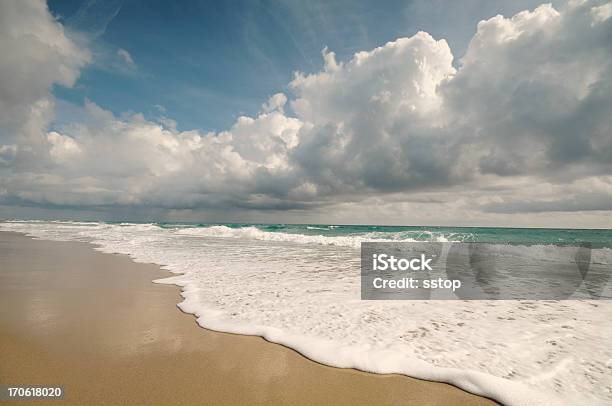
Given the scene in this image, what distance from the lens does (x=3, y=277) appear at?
8.16 meters

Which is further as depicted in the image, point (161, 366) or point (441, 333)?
point (441, 333)

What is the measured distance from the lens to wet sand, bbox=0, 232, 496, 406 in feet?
9.83

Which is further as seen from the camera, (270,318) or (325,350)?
(270,318)

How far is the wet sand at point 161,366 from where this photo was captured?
9.83 ft

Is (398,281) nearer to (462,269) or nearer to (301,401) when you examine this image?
(462,269)

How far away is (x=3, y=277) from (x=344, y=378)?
34.4ft

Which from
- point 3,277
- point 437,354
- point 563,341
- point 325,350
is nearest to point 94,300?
point 3,277

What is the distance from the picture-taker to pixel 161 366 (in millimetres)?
3494

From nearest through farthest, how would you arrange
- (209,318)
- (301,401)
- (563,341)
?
(301,401)
(563,341)
(209,318)

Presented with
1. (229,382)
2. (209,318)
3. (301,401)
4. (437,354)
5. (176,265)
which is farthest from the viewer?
(176,265)

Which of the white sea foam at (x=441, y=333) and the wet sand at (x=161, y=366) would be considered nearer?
the wet sand at (x=161, y=366)

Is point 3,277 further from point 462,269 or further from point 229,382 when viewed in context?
point 462,269

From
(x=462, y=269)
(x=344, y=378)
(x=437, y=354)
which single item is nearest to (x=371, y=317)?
(x=437, y=354)

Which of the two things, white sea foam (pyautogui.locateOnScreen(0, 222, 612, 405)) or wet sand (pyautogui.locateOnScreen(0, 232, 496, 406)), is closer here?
wet sand (pyautogui.locateOnScreen(0, 232, 496, 406))
